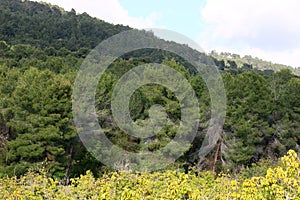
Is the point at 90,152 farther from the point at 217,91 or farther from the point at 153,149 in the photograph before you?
the point at 217,91

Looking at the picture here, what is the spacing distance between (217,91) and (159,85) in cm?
359

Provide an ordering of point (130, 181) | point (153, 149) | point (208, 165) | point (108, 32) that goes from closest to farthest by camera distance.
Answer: point (130, 181) → point (153, 149) → point (208, 165) → point (108, 32)

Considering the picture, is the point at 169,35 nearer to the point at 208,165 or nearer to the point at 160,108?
the point at 160,108

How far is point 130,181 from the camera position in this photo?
941 centimetres

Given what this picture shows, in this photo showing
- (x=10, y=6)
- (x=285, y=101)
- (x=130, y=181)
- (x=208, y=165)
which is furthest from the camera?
(x=10, y=6)

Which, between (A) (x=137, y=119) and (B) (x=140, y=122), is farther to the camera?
(A) (x=137, y=119)

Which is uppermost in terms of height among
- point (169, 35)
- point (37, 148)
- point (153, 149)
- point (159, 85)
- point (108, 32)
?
point (108, 32)

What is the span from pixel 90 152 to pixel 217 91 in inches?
329

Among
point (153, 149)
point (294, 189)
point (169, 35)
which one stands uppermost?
point (169, 35)

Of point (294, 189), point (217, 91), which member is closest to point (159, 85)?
point (217, 91)

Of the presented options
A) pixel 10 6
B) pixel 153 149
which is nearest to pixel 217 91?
pixel 153 149

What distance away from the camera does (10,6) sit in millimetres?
75438

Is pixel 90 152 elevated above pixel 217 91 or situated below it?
below

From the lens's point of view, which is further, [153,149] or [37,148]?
[153,149]
